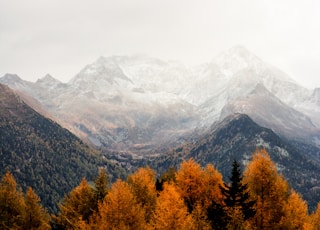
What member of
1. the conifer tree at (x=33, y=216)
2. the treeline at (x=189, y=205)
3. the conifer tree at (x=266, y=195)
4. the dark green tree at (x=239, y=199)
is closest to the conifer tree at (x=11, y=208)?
the treeline at (x=189, y=205)

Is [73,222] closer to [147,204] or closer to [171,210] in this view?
[147,204]

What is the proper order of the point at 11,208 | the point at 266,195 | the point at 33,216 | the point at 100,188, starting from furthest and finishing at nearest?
1. the point at 100,188
2. the point at 33,216
3. the point at 11,208
4. the point at 266,195

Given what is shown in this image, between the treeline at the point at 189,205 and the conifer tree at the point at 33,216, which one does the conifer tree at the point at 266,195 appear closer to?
the treeline at the point at 189,205

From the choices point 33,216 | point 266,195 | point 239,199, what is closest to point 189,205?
point 239,199

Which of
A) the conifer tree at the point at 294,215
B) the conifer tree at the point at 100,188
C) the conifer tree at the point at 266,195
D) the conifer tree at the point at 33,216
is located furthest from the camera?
the conifer tree at the point at 100,188

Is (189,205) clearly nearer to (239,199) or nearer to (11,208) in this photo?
(239,199)

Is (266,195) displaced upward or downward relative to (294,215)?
upward

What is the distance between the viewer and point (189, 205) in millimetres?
90250

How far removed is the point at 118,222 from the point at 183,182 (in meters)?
21.7

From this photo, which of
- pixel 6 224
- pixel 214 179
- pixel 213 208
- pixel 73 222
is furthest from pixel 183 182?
pixel 6 224

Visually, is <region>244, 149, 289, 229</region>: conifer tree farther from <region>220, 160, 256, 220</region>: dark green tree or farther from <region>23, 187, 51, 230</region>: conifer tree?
<region>23, 187, 51, 230</region>: conifer tree

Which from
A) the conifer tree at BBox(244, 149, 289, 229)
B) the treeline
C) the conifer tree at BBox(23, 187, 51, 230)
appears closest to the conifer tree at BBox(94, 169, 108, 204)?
the treeline

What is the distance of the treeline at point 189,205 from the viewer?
73250 millimetres

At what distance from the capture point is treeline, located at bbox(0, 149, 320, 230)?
73250mm
